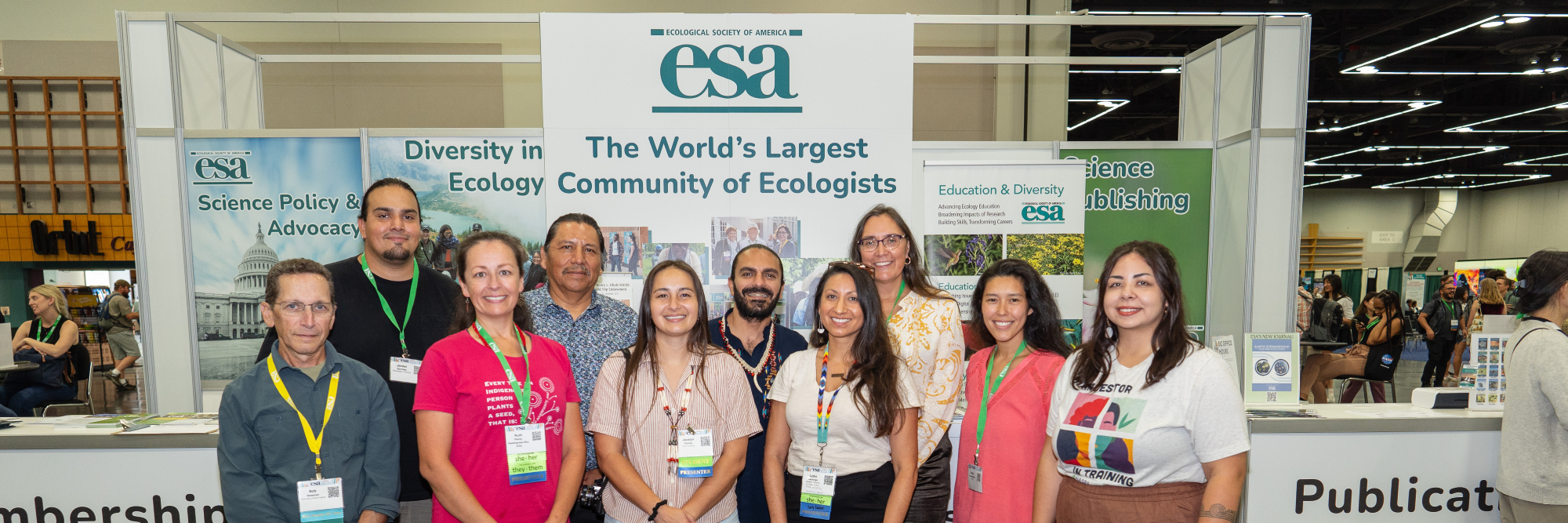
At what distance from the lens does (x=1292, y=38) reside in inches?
147

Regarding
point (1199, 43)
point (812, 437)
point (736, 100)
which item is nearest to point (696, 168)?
point (736, 100)

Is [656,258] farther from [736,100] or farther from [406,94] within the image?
[406,94]

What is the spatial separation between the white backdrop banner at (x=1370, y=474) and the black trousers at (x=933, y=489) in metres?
1.54

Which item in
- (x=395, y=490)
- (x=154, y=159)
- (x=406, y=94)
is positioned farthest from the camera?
(x=406, y=94)

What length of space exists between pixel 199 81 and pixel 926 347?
3.94 m

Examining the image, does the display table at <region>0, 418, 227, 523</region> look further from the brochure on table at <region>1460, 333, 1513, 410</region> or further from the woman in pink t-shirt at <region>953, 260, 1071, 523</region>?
the brochure on table at <region>1460, 333, 1513, 410</region>

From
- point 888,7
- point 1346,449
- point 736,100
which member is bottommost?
point 1346,449

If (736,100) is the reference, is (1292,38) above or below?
above

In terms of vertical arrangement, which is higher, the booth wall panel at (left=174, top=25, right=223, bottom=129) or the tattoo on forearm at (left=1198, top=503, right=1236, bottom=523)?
the booth wall panel at (left=174, top=25, right=223, bottom=129)

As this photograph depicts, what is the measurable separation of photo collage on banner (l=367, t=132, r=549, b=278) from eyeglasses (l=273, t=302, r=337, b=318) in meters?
1.68

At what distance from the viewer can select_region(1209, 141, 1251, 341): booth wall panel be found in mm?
3820

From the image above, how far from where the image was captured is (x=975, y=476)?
220cm

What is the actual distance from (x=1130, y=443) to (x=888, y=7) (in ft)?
20.0

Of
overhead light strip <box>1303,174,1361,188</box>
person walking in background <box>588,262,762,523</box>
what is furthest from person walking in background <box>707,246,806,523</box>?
overhead light strip <box>1303,174,1361,188</box>
